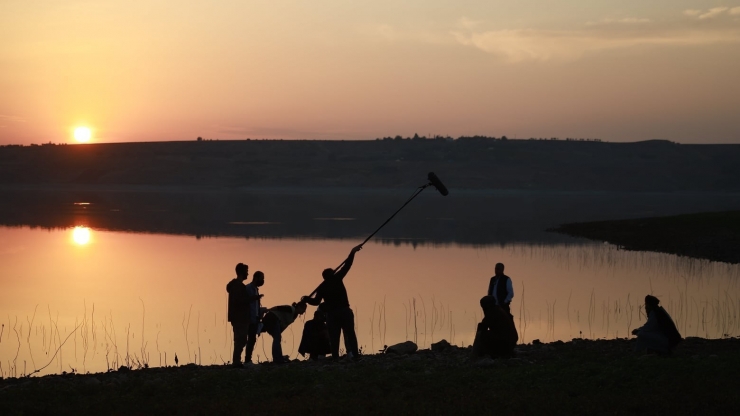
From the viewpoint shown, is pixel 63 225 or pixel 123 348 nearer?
pixel 123 348

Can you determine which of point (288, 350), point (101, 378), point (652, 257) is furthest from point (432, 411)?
point (652, 257)

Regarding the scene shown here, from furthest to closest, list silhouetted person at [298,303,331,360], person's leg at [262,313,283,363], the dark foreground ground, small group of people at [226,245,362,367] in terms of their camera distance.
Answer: silhouetted person at [298,303,331,360]
person's leg at [262,313,283,363]
small group of people at [226,245,362,367]
the dark foreground ground

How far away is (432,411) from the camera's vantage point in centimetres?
Answer: 1117

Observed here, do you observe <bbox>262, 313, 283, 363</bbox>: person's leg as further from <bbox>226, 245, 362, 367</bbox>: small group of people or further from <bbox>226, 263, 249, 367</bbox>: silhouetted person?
<bbox>226, 263, 249, 367</bbox>: silhouetted person

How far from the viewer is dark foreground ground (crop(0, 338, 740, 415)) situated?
11.3m

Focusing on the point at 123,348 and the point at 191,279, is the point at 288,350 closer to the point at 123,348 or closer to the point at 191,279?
the point at 123,348

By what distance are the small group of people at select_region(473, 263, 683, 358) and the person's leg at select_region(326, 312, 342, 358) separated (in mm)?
2350

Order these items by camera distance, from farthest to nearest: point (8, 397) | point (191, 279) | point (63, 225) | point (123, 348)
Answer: point (63, 225), point (191, 279), point (123, 348), point (8, 397)

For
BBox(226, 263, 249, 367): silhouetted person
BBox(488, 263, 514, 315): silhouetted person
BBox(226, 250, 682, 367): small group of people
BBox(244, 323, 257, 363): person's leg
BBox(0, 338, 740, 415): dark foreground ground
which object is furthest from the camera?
BBox(488, 263, 514, 315): silhouetted person

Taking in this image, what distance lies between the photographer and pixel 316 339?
1617 cm

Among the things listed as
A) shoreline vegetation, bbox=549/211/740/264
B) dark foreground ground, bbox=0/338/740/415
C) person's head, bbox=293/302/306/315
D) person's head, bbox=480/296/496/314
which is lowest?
dark foreground ground, bbox=0/338/740/415

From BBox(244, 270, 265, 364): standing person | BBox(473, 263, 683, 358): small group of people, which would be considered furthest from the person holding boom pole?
BBox(473, 263, 683, 358): small group of people

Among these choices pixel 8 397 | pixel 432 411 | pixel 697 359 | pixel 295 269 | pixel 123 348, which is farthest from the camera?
A: pixel 295 269

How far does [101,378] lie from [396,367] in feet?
15.1
